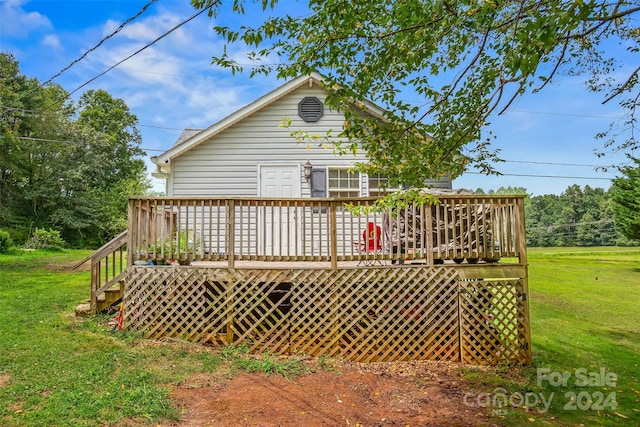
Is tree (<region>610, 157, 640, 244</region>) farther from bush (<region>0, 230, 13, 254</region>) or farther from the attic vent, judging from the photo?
bush (<region>0, 230, 13, 254</region>)

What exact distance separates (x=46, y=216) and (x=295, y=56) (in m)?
26.2

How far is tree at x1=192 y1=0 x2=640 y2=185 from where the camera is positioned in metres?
3.41

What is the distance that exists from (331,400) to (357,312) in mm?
1483

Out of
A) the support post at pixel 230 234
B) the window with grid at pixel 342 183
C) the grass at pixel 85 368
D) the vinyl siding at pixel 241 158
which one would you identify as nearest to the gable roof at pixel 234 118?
the vinyl siding at pixel 241 158

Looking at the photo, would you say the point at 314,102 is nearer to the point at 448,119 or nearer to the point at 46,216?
the point at 448,119

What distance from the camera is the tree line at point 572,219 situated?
4534 cm

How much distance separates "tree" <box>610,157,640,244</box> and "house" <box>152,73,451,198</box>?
13590mm

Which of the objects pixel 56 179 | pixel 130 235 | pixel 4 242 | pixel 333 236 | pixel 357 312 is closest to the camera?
pixel 357 312

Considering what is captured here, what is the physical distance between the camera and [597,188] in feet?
176

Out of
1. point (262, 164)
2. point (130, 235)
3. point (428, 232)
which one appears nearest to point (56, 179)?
point (262, 164)

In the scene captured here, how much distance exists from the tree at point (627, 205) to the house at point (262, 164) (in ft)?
44.6

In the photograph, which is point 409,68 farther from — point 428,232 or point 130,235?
point 130,235

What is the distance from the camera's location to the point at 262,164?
29.2ft

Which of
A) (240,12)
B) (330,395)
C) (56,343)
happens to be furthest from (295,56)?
(56,343)
